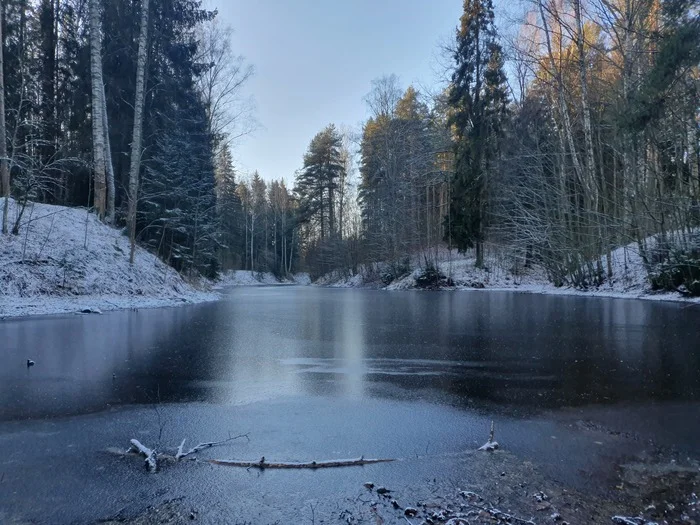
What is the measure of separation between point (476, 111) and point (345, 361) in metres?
27.8

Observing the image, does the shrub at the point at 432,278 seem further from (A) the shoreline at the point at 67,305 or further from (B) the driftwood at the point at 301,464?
(B) the driftwood at the point at 301,464

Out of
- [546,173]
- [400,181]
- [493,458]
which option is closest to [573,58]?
[546,173]

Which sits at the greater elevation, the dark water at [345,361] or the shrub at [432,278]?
the shrub at [432,278]

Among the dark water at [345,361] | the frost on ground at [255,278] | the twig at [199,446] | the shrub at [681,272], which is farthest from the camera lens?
the frost on ground at [255,278]

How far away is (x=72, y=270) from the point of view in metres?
13.5

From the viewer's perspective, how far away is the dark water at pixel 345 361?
4.60m

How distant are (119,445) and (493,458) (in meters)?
2.63

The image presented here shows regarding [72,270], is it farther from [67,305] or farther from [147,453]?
[147,453]

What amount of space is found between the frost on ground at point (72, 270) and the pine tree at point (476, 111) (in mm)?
19082

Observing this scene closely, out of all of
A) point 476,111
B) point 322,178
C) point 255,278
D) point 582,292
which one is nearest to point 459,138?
point 476,111

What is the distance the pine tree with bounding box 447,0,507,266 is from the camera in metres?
30.1

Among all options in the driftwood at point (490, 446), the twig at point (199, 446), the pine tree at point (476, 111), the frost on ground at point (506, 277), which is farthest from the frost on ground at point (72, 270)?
the pine tree at point (476, 111)

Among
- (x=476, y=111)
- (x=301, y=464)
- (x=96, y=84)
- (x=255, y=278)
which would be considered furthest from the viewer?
(x=255, y=278)

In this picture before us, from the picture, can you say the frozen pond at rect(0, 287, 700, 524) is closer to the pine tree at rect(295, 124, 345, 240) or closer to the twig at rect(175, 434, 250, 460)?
the twig at rect(175, 434, 250, 460)
